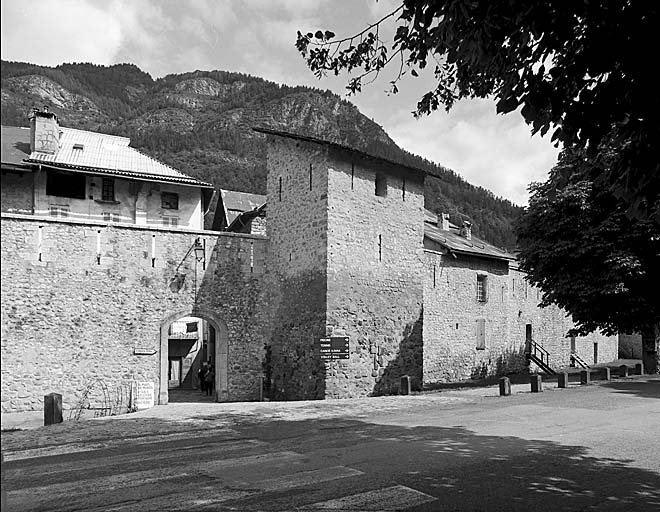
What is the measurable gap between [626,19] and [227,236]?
618 inches

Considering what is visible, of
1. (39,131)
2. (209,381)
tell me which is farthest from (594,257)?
(39,131)

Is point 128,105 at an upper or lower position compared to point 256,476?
upper

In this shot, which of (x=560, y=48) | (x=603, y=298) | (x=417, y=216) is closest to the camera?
(x=560, y=48)

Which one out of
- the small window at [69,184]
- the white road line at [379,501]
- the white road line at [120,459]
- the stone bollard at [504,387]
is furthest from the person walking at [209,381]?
the white road line at [379,501]

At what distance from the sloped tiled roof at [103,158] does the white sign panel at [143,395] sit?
6.43m

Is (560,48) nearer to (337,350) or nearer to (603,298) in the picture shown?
(337,350)

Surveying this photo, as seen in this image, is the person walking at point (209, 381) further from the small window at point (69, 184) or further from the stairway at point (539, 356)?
the stairway at point (539, 356)

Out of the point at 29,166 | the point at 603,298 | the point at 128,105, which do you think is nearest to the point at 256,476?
the point at 29,166

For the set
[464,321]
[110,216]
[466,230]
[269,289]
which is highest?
[466,230]

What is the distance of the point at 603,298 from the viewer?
23.7m

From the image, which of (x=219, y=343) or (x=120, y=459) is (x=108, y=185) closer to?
(x=219, y=343)

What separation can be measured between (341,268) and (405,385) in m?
4.52

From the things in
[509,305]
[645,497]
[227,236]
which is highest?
[227,236]

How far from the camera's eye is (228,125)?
8706 cm
